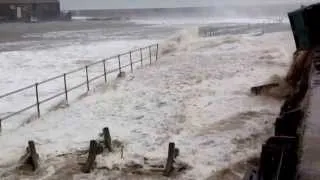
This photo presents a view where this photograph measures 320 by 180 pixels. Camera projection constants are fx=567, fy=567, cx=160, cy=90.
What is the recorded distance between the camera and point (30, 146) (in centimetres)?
1030

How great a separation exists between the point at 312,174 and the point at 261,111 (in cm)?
867

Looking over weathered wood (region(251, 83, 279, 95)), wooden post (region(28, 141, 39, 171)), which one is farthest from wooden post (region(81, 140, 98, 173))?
weathered wood (region(251, 83, 279, 95))

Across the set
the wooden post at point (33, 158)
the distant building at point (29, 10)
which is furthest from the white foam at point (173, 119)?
the distant building at point (29, 10)

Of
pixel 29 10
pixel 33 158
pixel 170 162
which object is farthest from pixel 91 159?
pixel 29 10

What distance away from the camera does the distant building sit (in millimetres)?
96875

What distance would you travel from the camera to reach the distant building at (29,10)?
96.9 meters

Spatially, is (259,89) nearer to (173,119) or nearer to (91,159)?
(173,119)

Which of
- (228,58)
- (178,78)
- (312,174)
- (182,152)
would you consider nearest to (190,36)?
(228,58)

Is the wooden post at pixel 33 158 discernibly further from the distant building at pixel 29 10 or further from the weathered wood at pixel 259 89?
the distant building at pixel 29 10

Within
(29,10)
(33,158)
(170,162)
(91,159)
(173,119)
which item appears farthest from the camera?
(29,10)

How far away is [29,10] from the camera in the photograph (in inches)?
3976

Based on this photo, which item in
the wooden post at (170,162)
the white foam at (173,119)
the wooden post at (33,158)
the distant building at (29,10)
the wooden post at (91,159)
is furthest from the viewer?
the distant building at (29,10)

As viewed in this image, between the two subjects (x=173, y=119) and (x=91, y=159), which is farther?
(x=173, y=119)

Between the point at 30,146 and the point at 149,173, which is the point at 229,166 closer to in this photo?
the point at 149,173
